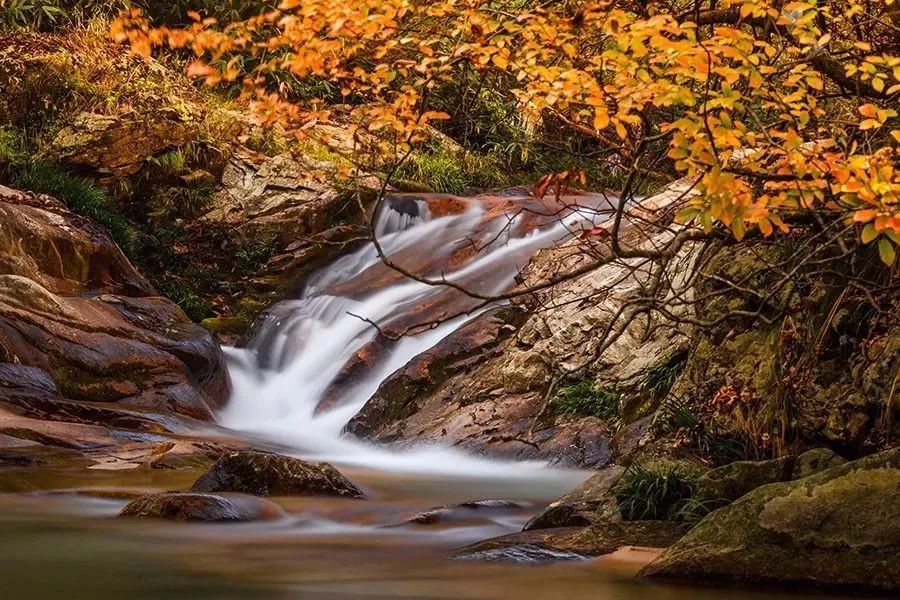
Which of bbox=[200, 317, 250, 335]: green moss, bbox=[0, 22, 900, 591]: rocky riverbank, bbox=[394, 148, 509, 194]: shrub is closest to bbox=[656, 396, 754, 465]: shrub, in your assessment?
bbox=[0, 22, 900, 591]: rocky riverbank

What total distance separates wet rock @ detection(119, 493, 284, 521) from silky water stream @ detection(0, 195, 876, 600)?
0.35ft

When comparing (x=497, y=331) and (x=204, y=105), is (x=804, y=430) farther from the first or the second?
(x=204, y=105)

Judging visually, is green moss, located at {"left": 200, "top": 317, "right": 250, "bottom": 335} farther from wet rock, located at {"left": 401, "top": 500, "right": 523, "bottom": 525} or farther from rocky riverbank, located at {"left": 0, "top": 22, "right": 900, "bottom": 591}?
wet rock, located at {"left": 401, "top": 500, "right": 523, "bottom": 525}

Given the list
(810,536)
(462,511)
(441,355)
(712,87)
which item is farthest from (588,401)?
(810,536)

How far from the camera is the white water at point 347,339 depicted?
31.1ft

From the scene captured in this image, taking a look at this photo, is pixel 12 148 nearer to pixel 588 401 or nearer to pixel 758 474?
pixel 588 401

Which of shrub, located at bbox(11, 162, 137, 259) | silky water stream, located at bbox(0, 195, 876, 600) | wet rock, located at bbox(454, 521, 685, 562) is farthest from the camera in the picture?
shrub, located at bbox(11, 162, 137, 259)

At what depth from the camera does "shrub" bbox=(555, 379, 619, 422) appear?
8.39m

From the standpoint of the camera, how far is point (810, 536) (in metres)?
4.20

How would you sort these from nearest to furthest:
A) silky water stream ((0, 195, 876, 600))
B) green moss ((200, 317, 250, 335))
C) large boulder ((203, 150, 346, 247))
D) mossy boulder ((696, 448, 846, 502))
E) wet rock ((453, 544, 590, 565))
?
silky water stream ((0, 195, 876, 600)) < wet rock ((453, 544, 590, 565)) < mossy boulder ((696, 448, 846, 502)) < green moss ((200, 317, 250, 335)) < large boulder ((203, 150, 346, 247))

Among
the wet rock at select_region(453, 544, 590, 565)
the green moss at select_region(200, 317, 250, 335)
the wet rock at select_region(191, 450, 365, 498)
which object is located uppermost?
the green moss at select_region(200, 317, 250, 335)

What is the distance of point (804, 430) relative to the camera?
591 centimetres

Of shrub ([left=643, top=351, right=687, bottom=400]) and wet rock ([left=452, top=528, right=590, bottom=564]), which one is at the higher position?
shrub ([left=643, top=351, right=687, bottom=400])

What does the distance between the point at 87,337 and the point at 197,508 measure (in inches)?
188
